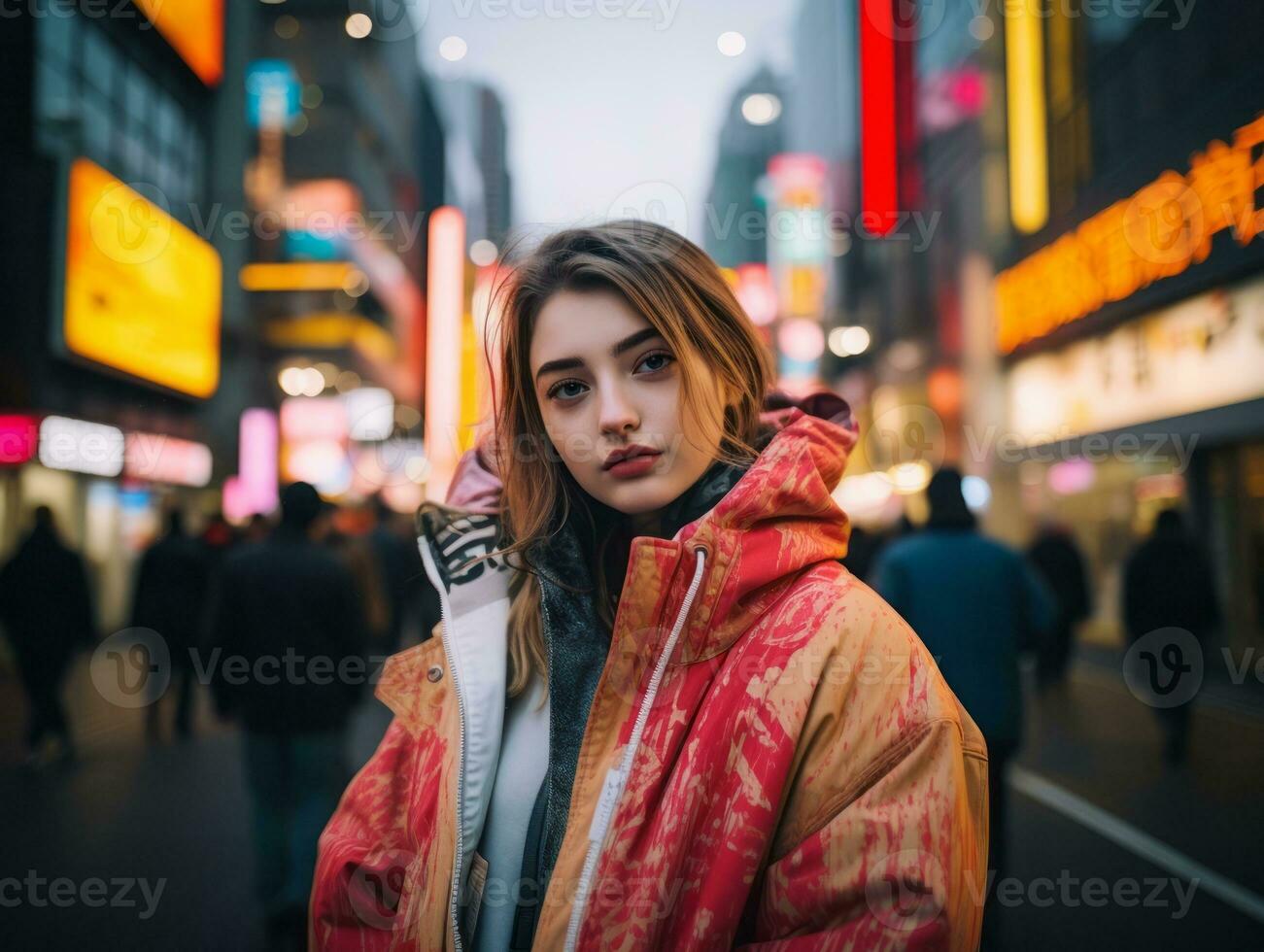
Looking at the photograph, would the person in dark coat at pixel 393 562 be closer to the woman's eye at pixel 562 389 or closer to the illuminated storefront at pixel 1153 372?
the woman's eye at pixel 562 389

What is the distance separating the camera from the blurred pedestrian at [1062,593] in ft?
30.7

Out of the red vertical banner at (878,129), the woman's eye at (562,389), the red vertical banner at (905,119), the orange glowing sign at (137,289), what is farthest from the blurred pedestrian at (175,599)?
the red vertical banner at (905,119)

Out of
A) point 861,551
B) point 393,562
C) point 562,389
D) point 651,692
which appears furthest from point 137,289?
point 651,692

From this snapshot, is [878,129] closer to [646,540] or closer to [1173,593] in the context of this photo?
[1173,593]

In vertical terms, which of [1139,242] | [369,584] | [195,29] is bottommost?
[369,584]

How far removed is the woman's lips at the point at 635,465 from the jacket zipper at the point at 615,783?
0.20m

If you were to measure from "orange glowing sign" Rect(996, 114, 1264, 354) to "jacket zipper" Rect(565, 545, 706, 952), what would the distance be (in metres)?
7.81

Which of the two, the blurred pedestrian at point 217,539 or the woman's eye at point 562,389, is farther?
the blurred pedestrian at point 217,539

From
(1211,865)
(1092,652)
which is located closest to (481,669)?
(1211,865)

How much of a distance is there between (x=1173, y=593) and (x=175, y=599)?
8812 millimetres

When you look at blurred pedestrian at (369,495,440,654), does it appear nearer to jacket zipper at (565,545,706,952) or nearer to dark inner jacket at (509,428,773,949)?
dark inner jacket at (509,428,773,949)

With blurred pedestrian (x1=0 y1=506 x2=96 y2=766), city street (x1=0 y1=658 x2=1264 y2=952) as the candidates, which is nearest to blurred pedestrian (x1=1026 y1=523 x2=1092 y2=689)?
city street (x1=0 y1=658 x2=1264 y2=952)

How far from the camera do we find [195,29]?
14.2m

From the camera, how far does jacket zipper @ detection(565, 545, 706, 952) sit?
3.70 feet
